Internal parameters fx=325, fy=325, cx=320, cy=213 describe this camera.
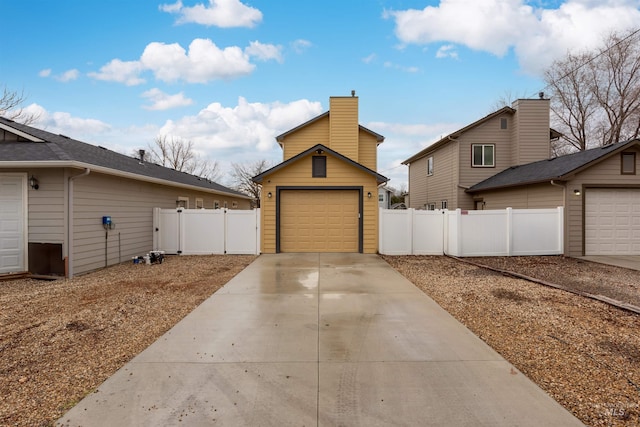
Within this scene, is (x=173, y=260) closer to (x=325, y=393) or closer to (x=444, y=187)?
(x=325, y=393)

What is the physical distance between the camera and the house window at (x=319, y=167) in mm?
11844

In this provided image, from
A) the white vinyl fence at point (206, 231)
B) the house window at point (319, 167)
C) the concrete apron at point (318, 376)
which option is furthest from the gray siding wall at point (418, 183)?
the concrete apron at point (318, 376)

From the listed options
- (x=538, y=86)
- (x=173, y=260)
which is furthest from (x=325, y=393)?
(x=538, y=86)

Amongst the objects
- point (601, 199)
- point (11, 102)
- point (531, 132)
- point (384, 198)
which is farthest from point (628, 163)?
point (11, 102)

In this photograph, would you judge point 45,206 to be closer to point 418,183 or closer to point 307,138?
point 307,138

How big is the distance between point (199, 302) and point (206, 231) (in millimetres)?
6272

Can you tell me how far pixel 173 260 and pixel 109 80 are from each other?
13.6 m

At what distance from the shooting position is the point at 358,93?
50.0ft

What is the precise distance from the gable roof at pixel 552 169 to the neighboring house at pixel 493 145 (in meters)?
0.67

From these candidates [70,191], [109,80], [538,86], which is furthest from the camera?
[538,86]

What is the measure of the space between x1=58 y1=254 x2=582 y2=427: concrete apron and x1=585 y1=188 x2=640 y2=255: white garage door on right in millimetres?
9760

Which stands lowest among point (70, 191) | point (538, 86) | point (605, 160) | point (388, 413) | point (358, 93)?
point (388, 413)

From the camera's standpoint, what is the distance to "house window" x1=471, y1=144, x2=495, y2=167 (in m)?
16.7

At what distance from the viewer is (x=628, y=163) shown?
1124 cm
